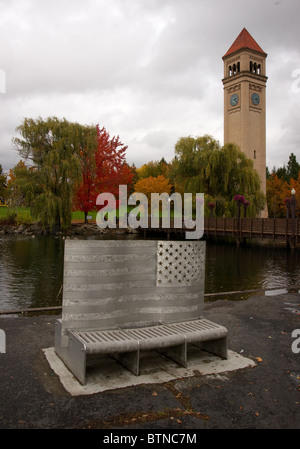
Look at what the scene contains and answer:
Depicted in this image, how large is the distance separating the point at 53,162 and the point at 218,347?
32.5m

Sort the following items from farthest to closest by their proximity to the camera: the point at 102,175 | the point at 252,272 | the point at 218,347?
1. the point at 102,175
2. the point at 252,272
3. the point at 218,347

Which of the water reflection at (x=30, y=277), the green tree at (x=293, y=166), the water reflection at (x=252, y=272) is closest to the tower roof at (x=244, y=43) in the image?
the green tree at (x=293, y=166)

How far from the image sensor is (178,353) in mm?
4863

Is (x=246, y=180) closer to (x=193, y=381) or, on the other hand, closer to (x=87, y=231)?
(x=87, y=231)

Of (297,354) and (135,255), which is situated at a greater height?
(135,255)

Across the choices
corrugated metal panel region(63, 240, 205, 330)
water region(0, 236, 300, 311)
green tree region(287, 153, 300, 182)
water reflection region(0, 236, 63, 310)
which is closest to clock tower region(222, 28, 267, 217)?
green tree region(287, 153, 300, 182)

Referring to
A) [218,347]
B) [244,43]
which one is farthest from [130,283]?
[244,43]

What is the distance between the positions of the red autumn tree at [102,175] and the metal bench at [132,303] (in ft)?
123

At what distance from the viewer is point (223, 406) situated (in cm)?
379

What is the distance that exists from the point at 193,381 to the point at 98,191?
41.9 meters

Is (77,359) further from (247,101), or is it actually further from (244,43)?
(244,43)

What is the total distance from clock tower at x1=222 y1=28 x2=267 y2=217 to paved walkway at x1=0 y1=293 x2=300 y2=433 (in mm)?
56128
